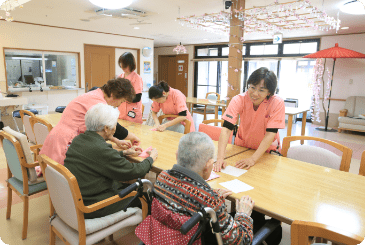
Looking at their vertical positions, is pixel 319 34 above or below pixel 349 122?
above

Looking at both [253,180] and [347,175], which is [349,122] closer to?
[347,175]

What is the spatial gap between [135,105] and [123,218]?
1.96m

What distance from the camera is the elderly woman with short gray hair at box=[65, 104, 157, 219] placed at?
1537 millimetres

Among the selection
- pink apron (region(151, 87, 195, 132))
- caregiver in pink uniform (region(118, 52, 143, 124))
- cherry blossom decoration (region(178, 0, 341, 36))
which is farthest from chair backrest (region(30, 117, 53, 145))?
cherry blossom decoration (region(178, 0, 341, 36))

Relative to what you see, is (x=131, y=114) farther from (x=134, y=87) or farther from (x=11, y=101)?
(x=11, y=101)

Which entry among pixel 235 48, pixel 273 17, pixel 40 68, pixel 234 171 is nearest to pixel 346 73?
pixel 273 17

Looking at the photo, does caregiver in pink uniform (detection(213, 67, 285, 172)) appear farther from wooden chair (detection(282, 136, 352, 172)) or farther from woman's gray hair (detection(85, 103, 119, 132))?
woman's gray hair (detection(85, 103, 119, 132))

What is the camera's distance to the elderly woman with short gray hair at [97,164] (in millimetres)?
1537

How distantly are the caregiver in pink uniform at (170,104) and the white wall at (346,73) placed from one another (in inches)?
255

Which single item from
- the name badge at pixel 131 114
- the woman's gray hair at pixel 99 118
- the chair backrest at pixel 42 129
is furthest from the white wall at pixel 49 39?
the woman's gray hair at pixel 99 118

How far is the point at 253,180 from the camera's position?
1.65m

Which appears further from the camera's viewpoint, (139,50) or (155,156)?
(139,50)

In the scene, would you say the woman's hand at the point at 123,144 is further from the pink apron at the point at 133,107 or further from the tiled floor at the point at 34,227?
the pink apron at the point at 133,107

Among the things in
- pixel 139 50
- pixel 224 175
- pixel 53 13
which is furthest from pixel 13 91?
pixel 224 175
